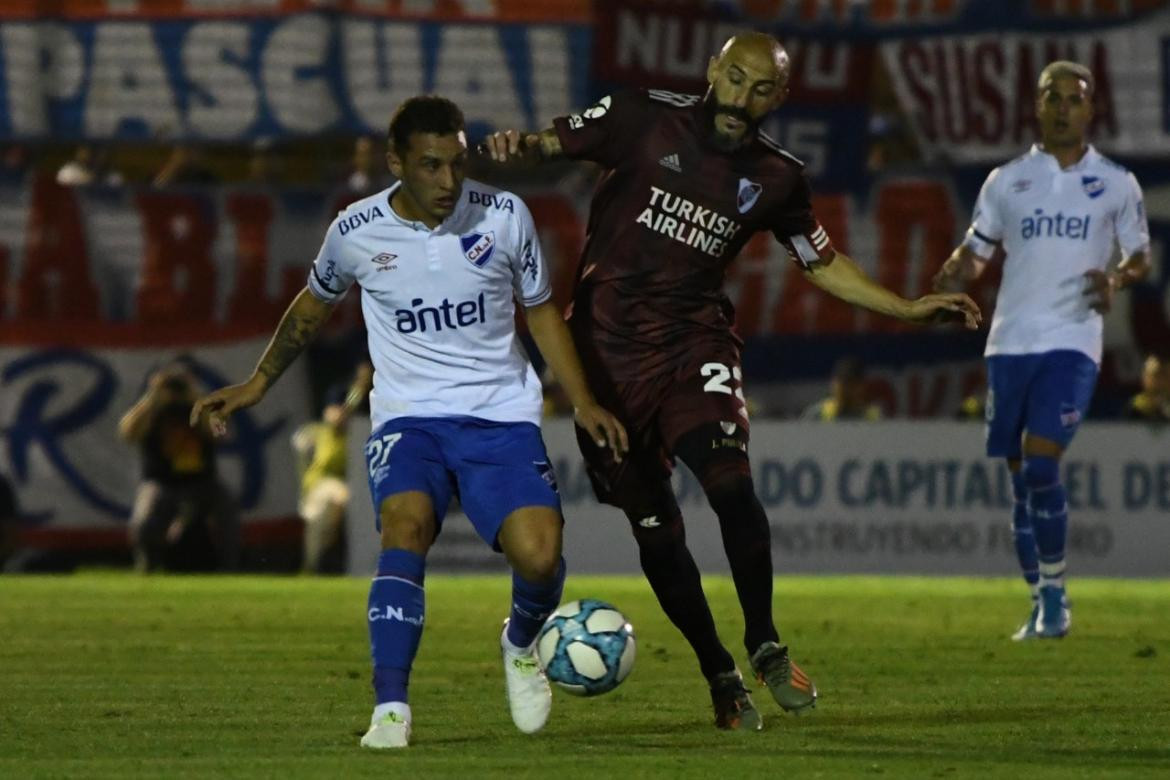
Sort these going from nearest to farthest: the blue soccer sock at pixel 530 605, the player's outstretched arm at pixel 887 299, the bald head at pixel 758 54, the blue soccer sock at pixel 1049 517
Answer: the blue soccer sock at pixel 530 605 < the player's outstretched arm at pixel 887 299 < the bald head at pixel 758 54 < the blue soccer sock at pixel 1049 517

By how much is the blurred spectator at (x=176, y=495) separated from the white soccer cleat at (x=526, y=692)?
11.0 meters

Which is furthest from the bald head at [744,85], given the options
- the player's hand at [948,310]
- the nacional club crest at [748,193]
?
the player's hand at [948,310]

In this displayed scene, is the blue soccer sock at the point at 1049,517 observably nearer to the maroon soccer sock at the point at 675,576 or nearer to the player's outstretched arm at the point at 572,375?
the maroon soccer sock at the point at 675,576

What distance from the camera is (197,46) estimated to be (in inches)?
832

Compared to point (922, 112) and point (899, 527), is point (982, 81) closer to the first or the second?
point (922, 112)

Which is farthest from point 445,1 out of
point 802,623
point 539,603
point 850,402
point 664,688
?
point 539,603

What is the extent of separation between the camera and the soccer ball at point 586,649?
817 centimetres

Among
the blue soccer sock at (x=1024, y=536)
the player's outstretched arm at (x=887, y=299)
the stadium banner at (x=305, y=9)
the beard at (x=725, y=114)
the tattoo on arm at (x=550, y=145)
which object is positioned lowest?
the blue soccer sock at (x=1024, y=536)

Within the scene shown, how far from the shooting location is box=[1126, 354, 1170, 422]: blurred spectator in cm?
1891

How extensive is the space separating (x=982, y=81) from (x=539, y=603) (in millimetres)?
15114

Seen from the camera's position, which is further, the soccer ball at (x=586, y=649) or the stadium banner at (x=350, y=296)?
the stadium banner at (x=350, y=296)

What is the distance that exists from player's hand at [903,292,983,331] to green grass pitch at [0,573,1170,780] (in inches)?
53.1

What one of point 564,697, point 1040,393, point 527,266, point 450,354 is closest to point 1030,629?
point 1040,393

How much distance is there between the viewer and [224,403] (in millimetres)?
7961
